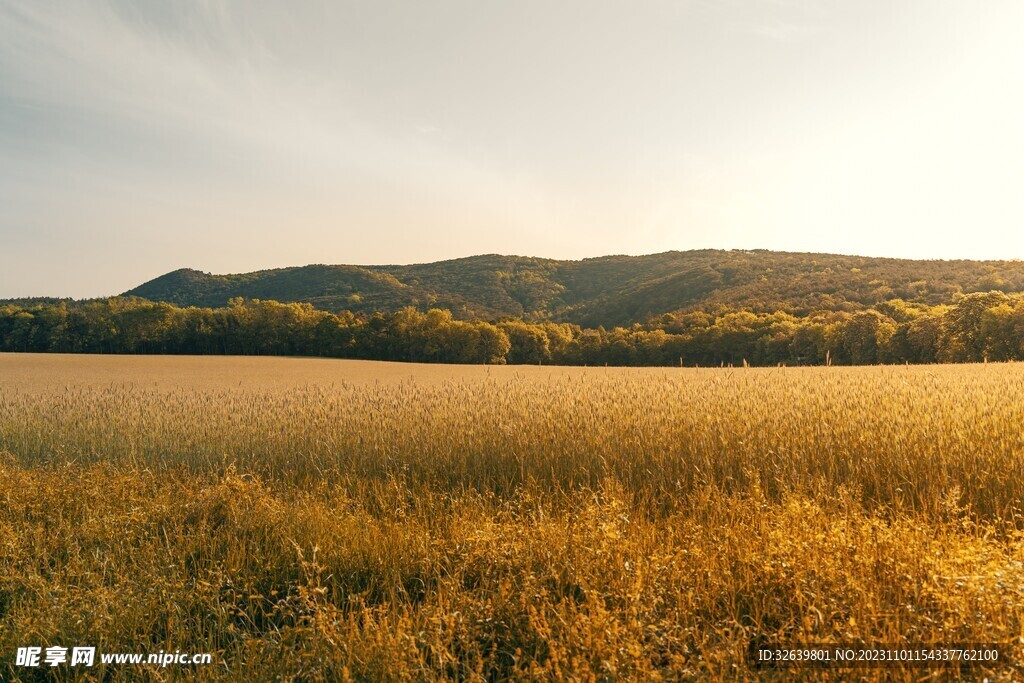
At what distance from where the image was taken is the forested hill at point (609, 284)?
70.4 m

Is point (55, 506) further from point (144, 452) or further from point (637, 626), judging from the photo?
point (637, 626)

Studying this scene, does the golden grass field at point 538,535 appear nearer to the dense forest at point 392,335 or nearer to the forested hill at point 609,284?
the dense forest at point 392,335

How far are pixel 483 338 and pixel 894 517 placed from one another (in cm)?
5699

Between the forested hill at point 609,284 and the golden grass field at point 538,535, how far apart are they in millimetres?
66745

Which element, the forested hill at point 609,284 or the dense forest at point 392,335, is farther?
the forested hill at point 609,284

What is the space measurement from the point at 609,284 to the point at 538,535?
116 metres

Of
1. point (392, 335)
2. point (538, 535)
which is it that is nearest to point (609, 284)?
point (392, 335)

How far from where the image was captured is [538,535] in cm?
443

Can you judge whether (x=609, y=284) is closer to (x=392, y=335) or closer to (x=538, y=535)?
(x=392, y=335)

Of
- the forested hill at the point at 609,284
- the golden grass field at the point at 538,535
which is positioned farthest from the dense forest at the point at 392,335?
the golden grass field at the point at 538,535

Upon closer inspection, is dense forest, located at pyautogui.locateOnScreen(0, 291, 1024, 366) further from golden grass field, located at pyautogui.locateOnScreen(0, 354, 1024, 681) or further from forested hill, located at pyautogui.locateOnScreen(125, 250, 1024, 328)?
golden grass field, located at pyautogui.locateOnScreen(0, 354, 1024, 681)

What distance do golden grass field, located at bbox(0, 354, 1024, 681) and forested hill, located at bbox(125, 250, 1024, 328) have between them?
66.7m

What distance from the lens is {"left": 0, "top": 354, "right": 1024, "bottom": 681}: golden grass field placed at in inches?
122

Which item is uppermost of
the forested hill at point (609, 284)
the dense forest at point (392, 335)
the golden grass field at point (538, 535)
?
the forested hill at point (609, 284)
